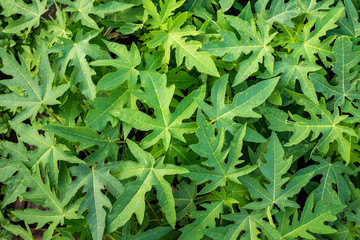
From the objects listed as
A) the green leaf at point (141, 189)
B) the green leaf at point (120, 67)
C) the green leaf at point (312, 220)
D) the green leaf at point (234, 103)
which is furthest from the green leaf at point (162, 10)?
the green leaf at point (312, 220)

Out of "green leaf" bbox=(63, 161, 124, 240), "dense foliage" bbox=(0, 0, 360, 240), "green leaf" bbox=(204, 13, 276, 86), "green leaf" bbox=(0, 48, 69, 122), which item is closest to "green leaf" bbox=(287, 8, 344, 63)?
"dense foliage" bbox=(0, 0, 360, 240)

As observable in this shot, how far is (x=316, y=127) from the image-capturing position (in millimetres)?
1682

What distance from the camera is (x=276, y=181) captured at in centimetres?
162

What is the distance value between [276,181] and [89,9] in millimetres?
1340

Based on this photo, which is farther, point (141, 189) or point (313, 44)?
point (313, 44)

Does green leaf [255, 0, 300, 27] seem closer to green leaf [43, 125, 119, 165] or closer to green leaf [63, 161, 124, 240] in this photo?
green leaf [43, 125, 119, 165]

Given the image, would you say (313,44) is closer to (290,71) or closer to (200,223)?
(290,71)

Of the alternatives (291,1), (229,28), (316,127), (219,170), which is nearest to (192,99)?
(219,170)

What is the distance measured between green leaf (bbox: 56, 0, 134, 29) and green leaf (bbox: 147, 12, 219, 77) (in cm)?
24

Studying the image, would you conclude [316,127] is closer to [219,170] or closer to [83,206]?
[219,170]

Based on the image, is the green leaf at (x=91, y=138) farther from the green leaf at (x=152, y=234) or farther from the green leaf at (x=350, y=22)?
the green leaf at (x=350, y=22)

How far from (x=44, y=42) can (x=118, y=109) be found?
2.30 feet

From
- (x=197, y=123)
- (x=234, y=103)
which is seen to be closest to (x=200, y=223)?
(x=197, y=123)

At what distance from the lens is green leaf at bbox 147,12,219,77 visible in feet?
5.49
